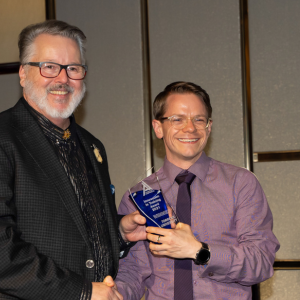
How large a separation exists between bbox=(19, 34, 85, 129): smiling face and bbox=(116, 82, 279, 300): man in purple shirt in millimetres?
573

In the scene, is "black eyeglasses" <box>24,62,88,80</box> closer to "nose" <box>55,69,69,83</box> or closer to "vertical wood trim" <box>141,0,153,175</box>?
"nose" <box>55,69,69,83</box>

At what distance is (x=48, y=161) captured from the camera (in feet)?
5.50

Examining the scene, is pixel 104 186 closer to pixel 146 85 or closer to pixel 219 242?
pixel 219 242

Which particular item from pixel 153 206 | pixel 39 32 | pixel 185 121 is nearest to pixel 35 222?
pixel 153 206

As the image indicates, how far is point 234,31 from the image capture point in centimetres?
330

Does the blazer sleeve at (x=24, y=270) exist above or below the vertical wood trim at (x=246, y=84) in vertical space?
below

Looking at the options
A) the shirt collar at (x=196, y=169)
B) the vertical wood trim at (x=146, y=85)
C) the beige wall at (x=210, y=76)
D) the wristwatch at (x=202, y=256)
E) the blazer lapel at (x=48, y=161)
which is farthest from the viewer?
the vertical wood trim at (x=146, y=85)

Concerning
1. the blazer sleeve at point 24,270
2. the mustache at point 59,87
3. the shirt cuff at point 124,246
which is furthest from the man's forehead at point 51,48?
Result: the shirt cuff at point 124,246

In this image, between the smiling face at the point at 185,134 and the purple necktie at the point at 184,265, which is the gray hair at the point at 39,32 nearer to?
the smiling face at the point at 185,134

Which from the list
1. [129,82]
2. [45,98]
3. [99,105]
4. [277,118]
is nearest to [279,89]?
[277,118]

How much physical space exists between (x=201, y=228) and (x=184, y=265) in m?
0.19

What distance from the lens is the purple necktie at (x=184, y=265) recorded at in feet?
6.18

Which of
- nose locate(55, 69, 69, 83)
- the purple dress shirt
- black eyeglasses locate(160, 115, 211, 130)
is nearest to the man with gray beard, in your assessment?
nose locate(55, 69, 69, 83)

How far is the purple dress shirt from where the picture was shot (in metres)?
1.82
